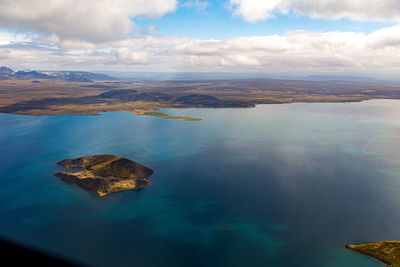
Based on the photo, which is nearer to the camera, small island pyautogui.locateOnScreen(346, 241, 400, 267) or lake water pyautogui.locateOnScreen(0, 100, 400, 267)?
small island pyautogui.locateOnScreen(346, 241, 400, 267)

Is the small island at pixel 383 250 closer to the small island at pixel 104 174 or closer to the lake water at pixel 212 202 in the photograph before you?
the lake water at pixel 212 202

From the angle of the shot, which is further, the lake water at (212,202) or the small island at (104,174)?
the small island at (104,174)

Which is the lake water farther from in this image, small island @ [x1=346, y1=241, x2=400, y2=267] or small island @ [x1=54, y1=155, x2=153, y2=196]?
small island @ [x1=54, y1=155, x2=153, y2=196]

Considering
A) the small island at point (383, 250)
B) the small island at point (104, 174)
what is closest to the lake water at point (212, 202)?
the small island at point (383, 250)

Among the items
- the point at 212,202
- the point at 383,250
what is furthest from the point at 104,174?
the point at 383,250

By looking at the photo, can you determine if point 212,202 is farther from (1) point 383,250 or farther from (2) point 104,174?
(1) point 383,250

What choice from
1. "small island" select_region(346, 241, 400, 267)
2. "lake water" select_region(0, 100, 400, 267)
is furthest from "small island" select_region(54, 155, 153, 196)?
"small island" select_region(346, 241, 400, 267)
